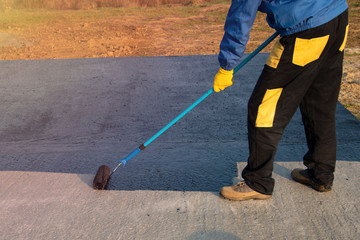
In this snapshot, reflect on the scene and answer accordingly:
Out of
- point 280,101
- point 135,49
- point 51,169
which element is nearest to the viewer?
point 280,101

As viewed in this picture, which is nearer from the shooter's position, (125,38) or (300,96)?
(300,96)

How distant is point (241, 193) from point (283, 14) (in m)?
1.07

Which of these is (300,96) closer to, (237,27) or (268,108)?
(268,108)

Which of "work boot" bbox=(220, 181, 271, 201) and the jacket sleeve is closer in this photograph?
the jacket sleeve

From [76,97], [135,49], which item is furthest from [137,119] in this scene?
[135,49]

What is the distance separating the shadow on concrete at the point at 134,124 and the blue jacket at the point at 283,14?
4.41 feet

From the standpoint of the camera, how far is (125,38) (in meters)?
9.66

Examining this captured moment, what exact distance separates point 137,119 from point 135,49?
474 cm

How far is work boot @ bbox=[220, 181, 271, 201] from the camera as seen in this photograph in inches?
85.5

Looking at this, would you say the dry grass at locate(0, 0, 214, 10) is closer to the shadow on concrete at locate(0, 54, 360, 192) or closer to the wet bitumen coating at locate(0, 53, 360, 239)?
the wet bitumen coating at locate(0, 53, 360, 239)

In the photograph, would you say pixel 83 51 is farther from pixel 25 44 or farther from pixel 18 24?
pixel 18 24

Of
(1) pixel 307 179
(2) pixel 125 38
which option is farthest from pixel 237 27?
(2) pixel 125 38

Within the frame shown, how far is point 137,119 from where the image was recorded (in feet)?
13.7

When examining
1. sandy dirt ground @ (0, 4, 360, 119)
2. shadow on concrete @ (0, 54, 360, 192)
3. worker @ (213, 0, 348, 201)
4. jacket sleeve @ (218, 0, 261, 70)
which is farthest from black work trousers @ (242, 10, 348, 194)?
sandy dirt ground @ (0, 4, 360, 119)
